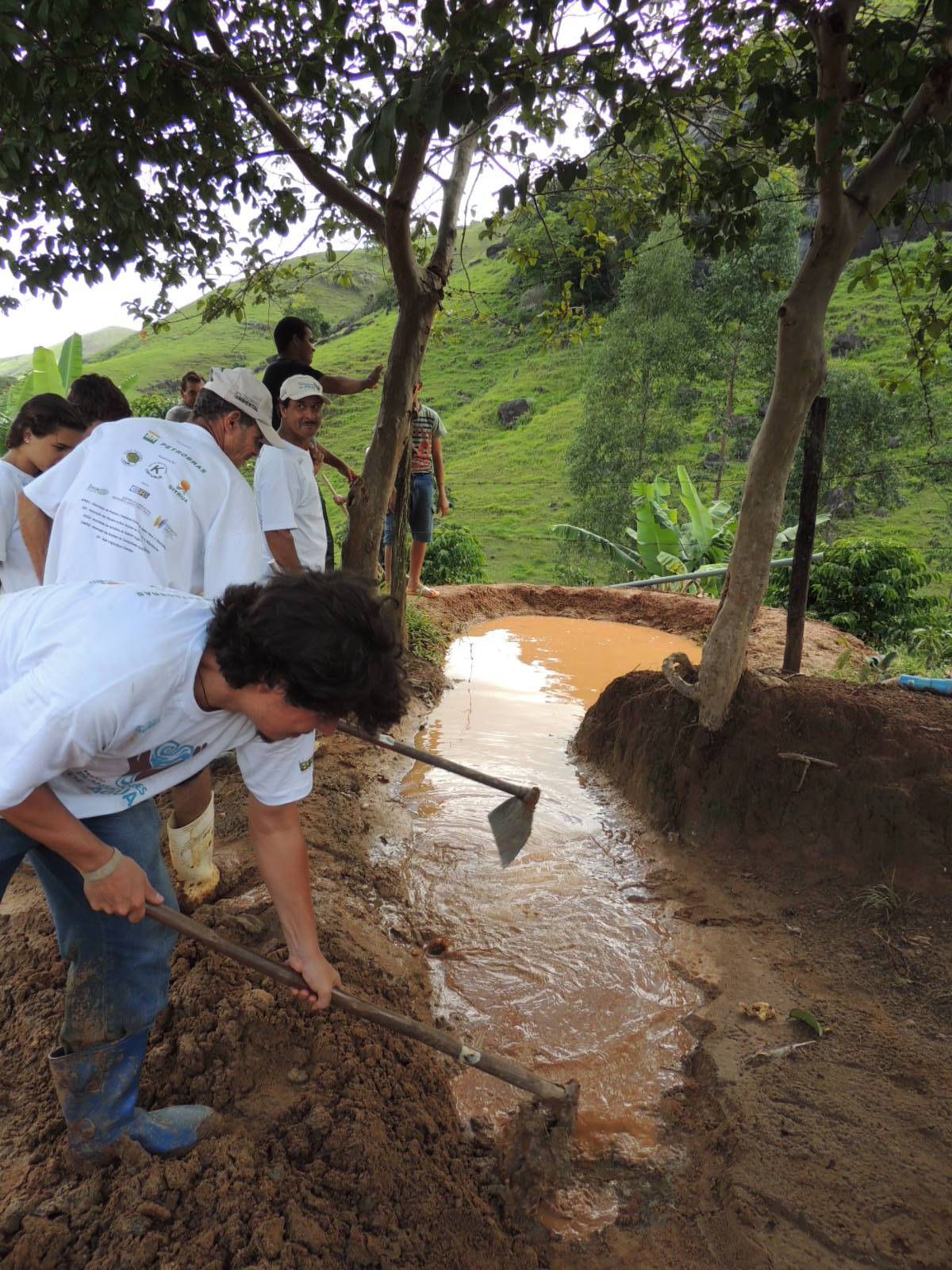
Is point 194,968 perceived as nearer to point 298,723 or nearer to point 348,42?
point 298,723

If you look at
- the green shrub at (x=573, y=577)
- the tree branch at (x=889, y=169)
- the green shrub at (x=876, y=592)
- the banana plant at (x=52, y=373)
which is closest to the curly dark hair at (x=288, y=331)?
the tree branch at (x=889, y=169)

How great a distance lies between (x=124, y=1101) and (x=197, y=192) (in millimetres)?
4819

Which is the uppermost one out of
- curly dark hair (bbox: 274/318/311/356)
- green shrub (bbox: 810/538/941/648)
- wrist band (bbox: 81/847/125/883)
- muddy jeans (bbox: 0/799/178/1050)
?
curly dark hair (bbox: 274/318/311/356)

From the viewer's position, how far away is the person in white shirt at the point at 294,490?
3.71 metres

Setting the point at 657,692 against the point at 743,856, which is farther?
the point at 657,692

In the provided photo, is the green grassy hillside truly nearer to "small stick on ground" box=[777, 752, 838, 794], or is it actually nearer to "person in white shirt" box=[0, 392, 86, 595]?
"person in white shirt" box=[0, 392, 86, 595]

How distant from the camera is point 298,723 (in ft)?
5.30

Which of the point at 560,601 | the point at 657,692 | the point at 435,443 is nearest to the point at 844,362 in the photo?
the point at 560,601

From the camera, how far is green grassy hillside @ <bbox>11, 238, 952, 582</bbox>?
56.1ft

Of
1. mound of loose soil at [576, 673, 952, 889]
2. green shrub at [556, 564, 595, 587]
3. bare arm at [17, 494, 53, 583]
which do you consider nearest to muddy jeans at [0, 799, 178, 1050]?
bare arm at [17, 494, 53, 583]

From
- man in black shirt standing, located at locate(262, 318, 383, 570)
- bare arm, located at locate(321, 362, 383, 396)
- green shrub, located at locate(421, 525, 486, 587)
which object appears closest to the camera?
man in black shirt standing, located at locate(262, 318, 383, 570)

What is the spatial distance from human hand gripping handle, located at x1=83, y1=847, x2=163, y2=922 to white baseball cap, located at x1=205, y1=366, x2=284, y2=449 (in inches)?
66.2

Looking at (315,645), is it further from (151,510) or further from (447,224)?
(447,224)

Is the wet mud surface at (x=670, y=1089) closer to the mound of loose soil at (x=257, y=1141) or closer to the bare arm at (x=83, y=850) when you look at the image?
the mound of loose soil at (x=257, y=1141)
